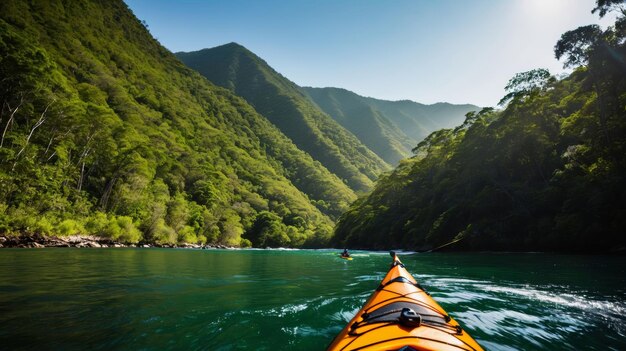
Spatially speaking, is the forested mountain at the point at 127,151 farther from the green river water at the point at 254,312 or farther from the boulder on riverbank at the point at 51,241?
the green river water at the point at 254,312

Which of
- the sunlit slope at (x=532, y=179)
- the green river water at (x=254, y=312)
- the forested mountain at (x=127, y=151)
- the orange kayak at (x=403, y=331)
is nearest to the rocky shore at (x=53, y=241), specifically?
the forested mountain at (x=127, y=151)

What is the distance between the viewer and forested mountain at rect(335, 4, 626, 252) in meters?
26.9

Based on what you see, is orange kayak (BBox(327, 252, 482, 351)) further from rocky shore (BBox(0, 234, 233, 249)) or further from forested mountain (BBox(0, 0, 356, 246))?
forested mountain (BBox(0, 0, 356, 246))

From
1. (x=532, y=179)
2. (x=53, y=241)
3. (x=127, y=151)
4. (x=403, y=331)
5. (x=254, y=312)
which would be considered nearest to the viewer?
(x=403, y=331)

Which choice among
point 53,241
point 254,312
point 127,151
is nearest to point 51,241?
point 53,241

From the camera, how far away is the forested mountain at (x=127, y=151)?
42.4 m

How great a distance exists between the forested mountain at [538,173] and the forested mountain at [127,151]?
45318 millimetres

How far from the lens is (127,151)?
63.5 meters

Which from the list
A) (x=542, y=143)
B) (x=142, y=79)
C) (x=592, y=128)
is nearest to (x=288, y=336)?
(x=592, y=128)

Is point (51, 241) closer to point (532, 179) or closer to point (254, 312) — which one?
point (254, 312)

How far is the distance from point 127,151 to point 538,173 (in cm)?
7181

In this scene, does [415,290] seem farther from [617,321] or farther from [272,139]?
[272,139]

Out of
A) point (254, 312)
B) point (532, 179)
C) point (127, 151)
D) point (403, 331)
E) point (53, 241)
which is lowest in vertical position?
point (53, 241)

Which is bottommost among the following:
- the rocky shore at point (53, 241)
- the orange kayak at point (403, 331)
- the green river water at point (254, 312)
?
the rocky shore at point (53, 241)
